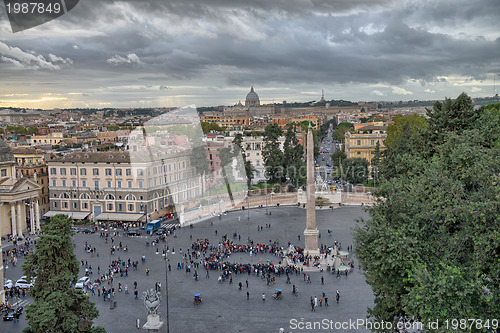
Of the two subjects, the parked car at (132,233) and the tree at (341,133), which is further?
the tree at (341,133)

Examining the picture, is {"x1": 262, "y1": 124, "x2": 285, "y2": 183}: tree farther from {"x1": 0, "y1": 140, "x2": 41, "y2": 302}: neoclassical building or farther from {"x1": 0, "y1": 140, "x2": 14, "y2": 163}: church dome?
{"x1": 0, "y1": 140, "x2": 14, "y2": 163}: church dome

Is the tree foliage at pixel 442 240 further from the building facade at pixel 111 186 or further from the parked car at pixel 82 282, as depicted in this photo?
the building facade at pixel 111 186

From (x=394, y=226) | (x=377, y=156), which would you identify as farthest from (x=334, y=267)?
(x=377, y=156)

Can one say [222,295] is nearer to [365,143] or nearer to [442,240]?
[442,240]

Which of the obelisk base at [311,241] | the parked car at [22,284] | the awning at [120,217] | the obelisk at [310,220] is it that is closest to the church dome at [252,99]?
the awning at [120,217]

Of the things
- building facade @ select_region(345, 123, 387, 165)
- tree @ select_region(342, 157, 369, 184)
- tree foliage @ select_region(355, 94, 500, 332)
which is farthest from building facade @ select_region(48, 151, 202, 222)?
building facade @ select_region(345, 123, 387, 165)
